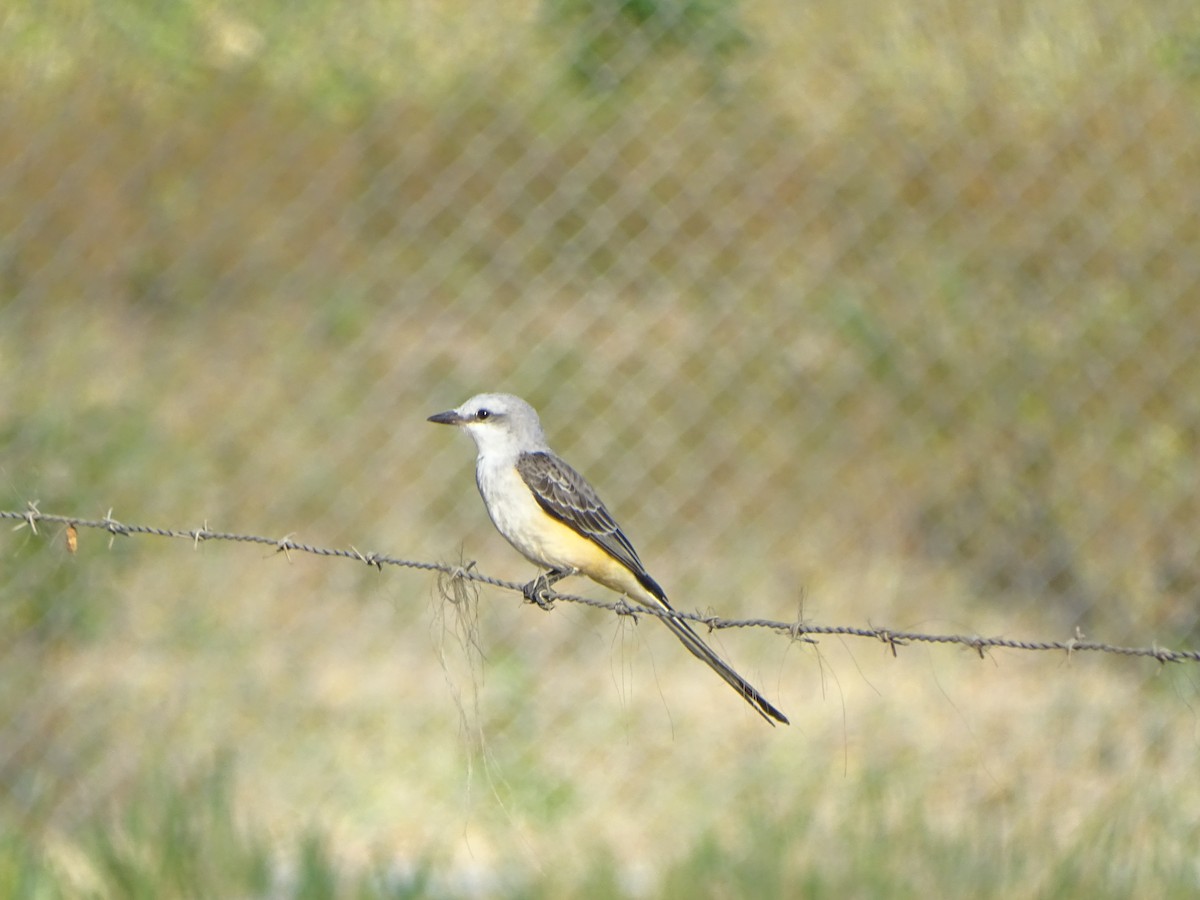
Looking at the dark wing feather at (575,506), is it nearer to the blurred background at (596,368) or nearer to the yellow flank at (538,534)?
the yellow flank at (538,534)

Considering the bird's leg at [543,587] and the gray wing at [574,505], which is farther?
the gray wing at [574,505]

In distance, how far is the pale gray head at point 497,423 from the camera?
4.61 m

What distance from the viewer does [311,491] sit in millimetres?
5703

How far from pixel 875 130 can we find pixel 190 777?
3.25 metres

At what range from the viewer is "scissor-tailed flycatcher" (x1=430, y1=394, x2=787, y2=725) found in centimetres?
440

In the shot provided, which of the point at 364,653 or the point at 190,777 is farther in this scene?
the point at 364,653

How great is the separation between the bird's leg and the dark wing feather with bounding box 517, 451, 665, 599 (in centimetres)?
14

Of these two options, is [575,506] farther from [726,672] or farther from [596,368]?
[596,368]

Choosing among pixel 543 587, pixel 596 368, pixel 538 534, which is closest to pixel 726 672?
pixel 538 534

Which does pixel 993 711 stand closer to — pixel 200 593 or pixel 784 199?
pixel 784 199

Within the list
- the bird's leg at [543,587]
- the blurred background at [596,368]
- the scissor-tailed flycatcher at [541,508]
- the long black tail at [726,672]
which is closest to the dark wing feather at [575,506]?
the scissor-tailed flycatcher at [541,508]

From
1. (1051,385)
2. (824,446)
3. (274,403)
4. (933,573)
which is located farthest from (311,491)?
(1051,385)

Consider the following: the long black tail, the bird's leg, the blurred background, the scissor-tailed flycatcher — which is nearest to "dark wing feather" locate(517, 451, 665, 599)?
the scissor-tailed flycatcher

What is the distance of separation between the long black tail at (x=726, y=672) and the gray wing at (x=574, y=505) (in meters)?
0.55
